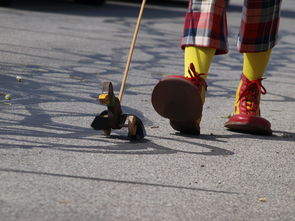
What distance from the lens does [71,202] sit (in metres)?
2.76

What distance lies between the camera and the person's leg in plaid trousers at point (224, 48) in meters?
4.02

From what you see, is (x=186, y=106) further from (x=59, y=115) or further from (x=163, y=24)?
(x=163, y=24)

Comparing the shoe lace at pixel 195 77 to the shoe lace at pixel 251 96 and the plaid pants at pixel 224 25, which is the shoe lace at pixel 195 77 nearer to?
the plaid pants at pixel 224 25

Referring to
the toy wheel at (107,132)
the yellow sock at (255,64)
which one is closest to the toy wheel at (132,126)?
the toy wheel at (107,132)

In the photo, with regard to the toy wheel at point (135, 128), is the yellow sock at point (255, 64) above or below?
above

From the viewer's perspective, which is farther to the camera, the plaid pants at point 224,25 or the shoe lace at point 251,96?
the shoe lace at point 251,96

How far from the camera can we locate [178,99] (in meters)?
3.85

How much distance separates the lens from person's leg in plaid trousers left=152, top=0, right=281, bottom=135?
13.2 ft

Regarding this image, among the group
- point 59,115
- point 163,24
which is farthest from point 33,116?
point 163,24

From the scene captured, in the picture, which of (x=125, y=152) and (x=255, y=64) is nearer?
(x=125, y=152)

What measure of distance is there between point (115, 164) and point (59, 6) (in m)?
9.52

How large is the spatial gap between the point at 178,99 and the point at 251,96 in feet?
2.16

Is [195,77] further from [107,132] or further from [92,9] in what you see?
[92,9]

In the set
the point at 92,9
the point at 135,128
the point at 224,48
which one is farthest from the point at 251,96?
the point at 92,9
